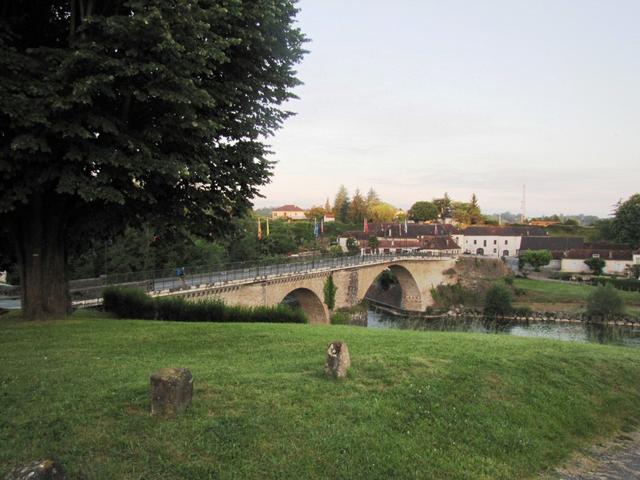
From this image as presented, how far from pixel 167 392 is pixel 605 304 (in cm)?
5332

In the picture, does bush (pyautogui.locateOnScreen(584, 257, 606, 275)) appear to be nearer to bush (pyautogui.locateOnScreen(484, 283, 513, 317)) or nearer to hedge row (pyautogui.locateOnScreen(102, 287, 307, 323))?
bush (pyautogui.locateOnScreen(484, 283, 513, 317))

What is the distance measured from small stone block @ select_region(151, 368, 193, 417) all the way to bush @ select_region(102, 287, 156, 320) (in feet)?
45.1

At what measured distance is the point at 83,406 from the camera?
706cm

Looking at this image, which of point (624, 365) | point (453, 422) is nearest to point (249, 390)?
point (453, 422)

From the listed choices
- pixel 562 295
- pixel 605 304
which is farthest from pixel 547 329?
pixel 562 295

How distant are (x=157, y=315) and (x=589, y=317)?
47093 mm

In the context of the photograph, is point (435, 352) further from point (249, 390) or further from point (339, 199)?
point (339, 199)

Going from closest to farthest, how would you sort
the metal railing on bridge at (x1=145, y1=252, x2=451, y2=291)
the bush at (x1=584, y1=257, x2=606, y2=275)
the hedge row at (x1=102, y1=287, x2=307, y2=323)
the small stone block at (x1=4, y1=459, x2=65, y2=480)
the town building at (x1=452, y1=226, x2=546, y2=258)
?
the small stone block at (x1=4, y1=459, x2=65, y2=480), the hedge row at (x1=102, y1=287, x2=307, y2=323), the metal railing on bridge at (x1=145, y1=252, x2=451, y2=291), the bush at (x1=584, y1=257, x2=606, y2=275), the town building at (x1=452, y1=226, x2=546, y2=258)

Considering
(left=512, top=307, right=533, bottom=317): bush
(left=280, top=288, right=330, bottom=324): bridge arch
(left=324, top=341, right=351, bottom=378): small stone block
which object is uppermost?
(left=324, top=341, right=351, bottom=378): small stone block

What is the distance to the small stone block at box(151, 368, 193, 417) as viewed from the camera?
6.59 meters

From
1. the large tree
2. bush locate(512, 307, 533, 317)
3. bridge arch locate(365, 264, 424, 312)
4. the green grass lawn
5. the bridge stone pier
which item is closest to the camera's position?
the green grass lawn

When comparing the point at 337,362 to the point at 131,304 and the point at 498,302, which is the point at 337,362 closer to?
the point at 131,304

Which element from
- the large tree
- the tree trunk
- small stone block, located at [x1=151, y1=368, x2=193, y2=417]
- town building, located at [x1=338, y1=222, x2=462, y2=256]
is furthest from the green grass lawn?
town building, located at [x1=338, y1=222, x2=462, y2=256]

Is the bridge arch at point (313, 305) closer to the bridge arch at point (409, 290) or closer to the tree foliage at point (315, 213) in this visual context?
the bridge arch at point (409, 290)
